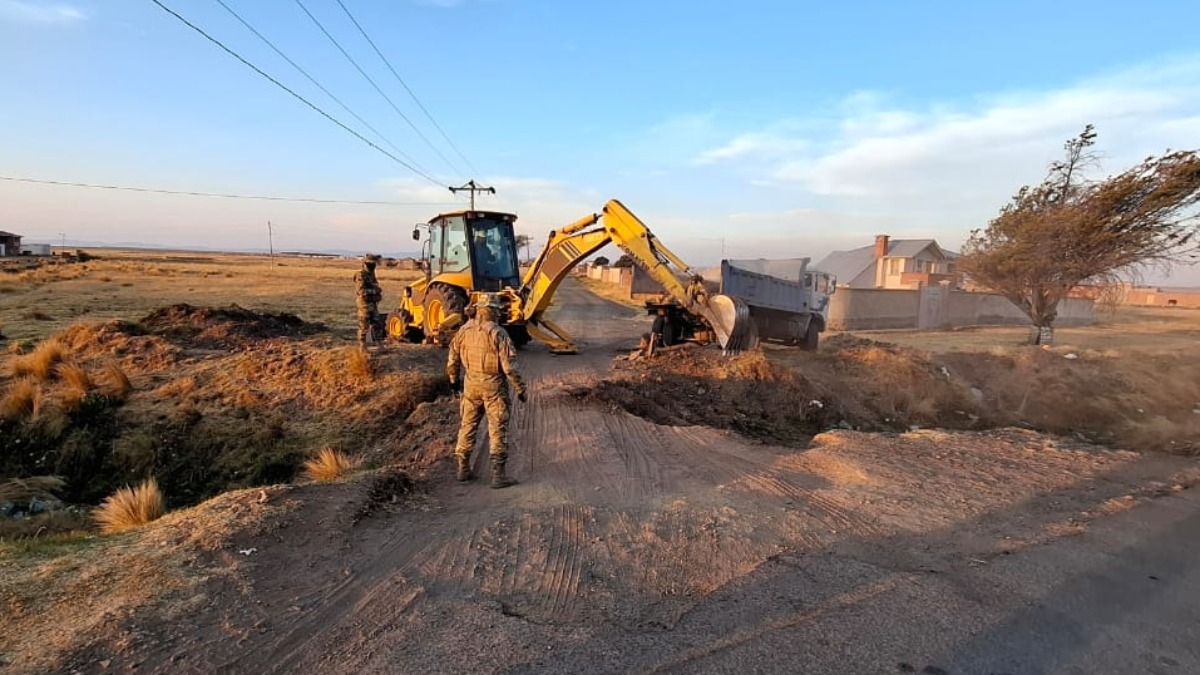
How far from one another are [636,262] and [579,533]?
8612mm

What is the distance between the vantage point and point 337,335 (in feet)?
57.8

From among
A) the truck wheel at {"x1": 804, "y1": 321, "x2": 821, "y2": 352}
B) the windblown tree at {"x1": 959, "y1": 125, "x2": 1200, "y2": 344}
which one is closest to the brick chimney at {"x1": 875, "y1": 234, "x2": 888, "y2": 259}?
the windblown tree at {"x1": 959, "y1": 125, "x2": 1200, "y2": 344}

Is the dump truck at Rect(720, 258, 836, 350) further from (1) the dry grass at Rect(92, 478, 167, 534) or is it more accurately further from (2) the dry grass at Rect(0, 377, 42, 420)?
(2) the dry grass at Rect(0, 377, 42, 420)

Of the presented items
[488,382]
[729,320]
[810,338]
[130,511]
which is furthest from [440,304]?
[810,338]

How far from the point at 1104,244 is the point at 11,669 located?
24.6 m

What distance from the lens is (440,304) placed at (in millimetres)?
13922

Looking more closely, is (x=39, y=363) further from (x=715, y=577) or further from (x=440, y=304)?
(x=715, y=577)

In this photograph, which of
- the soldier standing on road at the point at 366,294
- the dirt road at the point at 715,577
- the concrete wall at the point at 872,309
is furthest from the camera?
the concrete wall at the point at 872,309

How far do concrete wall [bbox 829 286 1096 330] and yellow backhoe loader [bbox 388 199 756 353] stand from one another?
16085 millimetres

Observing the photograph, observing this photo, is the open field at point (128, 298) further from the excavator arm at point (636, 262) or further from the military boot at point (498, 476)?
the military boot at point (498, 476)

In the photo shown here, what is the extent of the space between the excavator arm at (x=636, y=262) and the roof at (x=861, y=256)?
39.9 meters

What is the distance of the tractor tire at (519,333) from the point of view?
14602 mm

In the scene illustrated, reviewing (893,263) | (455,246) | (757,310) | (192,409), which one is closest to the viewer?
(192,409)

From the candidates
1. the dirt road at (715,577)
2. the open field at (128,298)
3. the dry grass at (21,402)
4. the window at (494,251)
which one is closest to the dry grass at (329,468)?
the dirt road at (715,577)
